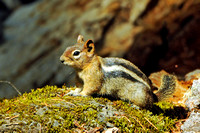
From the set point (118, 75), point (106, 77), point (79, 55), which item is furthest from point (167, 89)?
point (79, 55)

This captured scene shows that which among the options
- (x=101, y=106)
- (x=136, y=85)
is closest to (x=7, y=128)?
(x=101, y=106)

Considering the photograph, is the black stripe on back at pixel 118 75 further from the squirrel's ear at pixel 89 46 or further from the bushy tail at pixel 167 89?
the bushy tail at pixel 167 89

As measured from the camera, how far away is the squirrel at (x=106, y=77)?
4.17 m

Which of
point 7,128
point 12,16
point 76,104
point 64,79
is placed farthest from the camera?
point 12,16

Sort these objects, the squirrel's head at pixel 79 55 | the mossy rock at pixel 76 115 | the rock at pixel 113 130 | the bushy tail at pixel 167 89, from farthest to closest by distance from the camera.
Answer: the bushy tail at pixel 167 89
the squirrel's head at pixel 79 55
the rock at pixel 113 130
the mossy rock at pixel 76 115

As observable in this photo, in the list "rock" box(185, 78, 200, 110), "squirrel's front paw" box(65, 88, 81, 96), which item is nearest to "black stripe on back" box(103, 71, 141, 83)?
"squirrel's front paw" box(65, 88, 81, 96)

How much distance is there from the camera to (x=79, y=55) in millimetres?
4168

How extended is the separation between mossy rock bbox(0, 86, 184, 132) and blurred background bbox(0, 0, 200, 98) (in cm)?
343

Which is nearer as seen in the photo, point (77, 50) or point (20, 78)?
point (77, 50)

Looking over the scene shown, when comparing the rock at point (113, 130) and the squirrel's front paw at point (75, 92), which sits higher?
the squirrel's front paw at point (75, 92)

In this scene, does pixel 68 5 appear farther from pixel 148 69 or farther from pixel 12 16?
pixel 148 69

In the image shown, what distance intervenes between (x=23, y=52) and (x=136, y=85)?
4.84 meters

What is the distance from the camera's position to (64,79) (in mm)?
7621

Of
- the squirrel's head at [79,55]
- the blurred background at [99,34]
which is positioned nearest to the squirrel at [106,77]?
the squirrel's head at [79,55]
